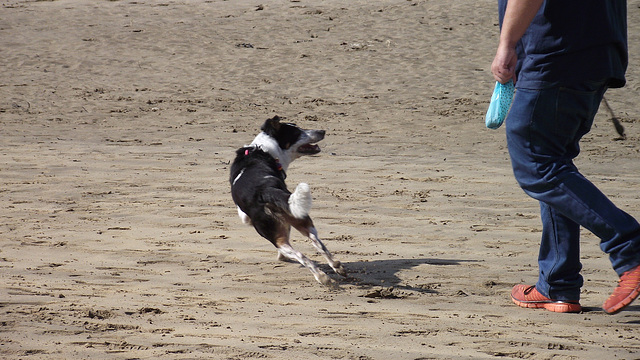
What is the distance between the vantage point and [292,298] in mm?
4074

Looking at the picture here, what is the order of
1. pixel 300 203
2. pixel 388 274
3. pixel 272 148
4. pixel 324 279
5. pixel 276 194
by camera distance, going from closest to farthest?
pixel 324 279 → pixel 300 203 → pixel 388 274 → pixel 276 194 → pixel 272 148

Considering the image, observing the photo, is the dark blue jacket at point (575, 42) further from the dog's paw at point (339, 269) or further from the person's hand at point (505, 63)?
the dog's paw at point (339, 269)

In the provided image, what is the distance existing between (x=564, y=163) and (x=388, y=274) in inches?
62.0

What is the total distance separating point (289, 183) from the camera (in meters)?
7.08

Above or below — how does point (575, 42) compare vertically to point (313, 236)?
above

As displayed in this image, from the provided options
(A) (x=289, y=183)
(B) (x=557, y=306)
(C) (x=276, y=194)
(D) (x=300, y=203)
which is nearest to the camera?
(B) (x=557, y=306)

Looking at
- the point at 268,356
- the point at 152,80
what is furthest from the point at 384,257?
the point at 152,80

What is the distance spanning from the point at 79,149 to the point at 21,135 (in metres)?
1.29

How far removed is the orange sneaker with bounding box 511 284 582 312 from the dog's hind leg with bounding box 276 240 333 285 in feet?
3.68

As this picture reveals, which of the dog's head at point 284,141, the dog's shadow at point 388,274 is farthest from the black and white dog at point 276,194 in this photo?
the dog's shadow at point 388,274

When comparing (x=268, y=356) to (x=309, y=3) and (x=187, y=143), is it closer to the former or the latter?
(x=187, y=143)

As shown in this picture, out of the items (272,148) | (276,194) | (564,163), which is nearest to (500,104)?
(564,163)

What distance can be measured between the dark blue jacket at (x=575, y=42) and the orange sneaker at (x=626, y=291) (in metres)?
0.92

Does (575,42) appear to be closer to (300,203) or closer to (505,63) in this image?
(505,63)
